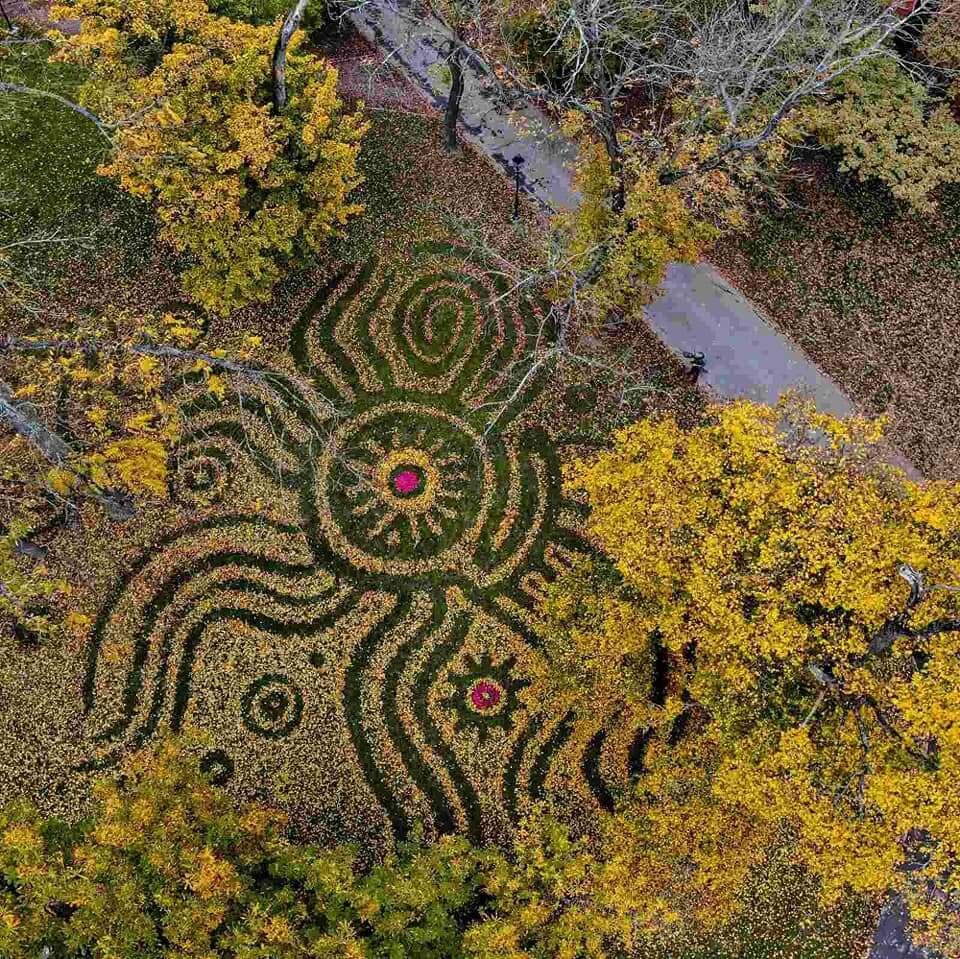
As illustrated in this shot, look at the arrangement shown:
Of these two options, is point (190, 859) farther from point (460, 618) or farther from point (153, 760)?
point (460, 618)

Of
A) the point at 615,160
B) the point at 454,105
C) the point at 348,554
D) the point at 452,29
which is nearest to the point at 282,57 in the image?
the point at 452,29

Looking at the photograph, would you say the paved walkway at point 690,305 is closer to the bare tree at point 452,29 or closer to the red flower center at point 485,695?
the bare tree at point 452,29

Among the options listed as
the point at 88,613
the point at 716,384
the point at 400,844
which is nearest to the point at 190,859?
the point at 400,844

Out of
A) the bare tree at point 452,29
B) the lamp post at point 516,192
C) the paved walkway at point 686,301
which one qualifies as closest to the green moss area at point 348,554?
the lamp post at point 516,192

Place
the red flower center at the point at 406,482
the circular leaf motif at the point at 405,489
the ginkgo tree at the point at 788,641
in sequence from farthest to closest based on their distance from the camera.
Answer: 1. the red flower center at the point at 406,482
2. the circular leaf motif at the point at 405,489
3. the ginkgo tree at the point at 788,641

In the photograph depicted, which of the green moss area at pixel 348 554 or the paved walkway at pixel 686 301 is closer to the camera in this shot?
the green moss area at pixel 348 554

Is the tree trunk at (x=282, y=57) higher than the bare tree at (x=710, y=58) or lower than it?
lower

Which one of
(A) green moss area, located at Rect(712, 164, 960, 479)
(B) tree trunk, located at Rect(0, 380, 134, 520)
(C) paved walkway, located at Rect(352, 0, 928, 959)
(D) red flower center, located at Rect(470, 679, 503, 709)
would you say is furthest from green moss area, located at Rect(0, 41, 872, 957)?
(A) green moss area, located at Rect(712, 164, 960, 479)
